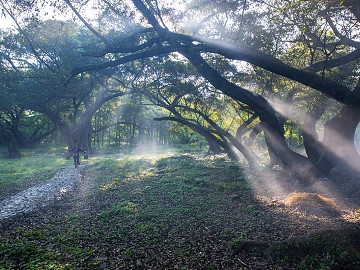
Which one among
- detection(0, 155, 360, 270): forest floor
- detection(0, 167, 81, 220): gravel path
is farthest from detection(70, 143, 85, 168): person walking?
detection(0, 155, 360, 270): forest floor

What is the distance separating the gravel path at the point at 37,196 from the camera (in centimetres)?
1087

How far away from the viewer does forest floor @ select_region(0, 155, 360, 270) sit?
5.74 metres

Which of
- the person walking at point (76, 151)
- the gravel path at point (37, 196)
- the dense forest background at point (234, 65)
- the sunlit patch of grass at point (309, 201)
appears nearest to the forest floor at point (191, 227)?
the sunlit patch of grass at point (309, 201)

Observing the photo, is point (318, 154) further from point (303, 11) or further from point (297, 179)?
point (303, 11)

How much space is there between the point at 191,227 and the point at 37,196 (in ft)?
28.0

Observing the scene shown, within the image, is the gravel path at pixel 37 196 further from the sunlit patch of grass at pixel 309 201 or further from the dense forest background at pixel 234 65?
the sunlit patch of grass at pixel 309 201

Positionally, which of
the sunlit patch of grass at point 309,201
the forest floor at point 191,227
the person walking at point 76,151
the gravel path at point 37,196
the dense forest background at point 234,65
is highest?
the dense forest background at point 234,65

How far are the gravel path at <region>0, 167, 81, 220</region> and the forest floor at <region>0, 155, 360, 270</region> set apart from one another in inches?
6.1

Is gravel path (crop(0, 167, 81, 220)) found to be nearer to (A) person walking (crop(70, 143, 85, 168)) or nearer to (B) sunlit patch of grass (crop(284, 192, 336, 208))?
(A) person walking (crop(70, 143, 85, 168))

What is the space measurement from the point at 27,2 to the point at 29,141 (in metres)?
42.8

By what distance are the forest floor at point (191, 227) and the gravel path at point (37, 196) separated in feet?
0.51

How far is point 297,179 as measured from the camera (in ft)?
42.9

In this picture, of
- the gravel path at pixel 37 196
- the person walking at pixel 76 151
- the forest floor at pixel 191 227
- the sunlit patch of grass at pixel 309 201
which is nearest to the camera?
the forest floor at pixel 191 227

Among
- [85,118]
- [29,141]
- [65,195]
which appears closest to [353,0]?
[65,195]
